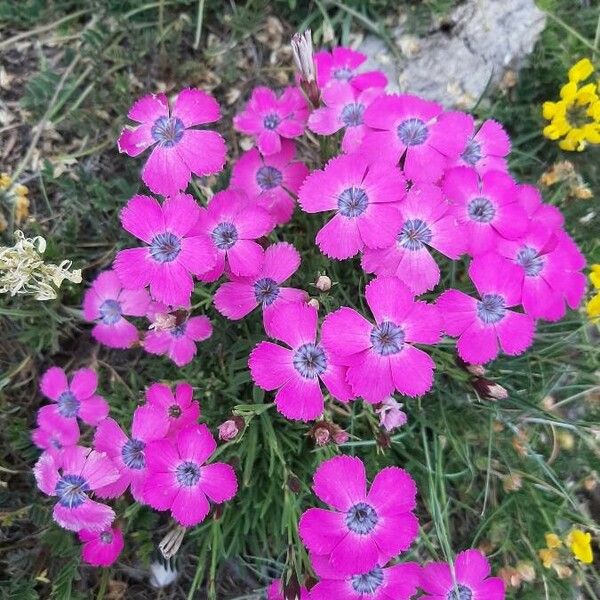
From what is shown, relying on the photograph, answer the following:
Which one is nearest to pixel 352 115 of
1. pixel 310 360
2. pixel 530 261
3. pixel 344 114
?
pixel 344 114

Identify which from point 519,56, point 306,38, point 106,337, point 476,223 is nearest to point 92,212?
point 106,337

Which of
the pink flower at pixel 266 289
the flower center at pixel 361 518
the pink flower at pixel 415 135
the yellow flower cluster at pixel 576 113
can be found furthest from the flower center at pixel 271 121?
the flower center at pixel 361 518

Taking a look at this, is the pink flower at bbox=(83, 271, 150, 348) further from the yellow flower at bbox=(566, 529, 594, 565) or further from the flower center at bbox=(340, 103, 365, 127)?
the yellow flower at bbox=(566, 529, 594, 565)

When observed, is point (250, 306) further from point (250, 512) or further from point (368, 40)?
point (368, 40)

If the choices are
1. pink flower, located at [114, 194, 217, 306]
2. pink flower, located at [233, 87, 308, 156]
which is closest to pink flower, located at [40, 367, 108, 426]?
pink flower, located at [114, 194, 217, 306]

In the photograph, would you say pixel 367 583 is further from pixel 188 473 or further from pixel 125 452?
pixel 125 452

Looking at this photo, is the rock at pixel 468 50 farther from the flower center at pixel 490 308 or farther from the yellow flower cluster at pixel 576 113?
the flower center at pixel 490 308

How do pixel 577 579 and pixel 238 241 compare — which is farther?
pixel 577 579
